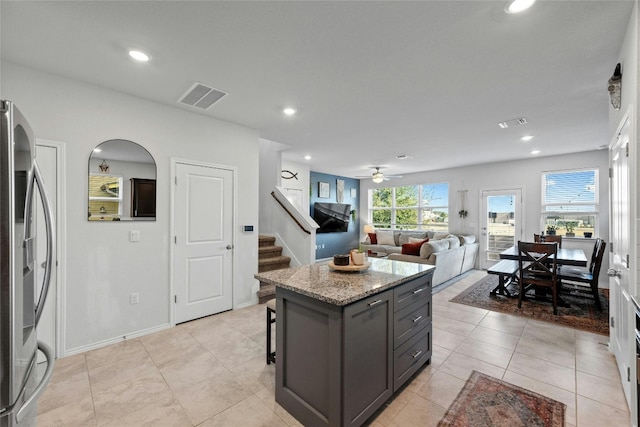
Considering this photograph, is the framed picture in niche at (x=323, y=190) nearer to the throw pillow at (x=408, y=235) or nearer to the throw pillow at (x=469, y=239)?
the throw pillow at (x=408, y=235)

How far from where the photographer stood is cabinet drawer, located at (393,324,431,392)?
2.02 metres

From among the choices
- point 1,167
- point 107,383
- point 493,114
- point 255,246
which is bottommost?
point 107,383

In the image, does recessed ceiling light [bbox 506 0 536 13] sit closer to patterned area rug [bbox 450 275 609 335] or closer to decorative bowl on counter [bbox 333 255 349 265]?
decorative bowl on counter [bbox 333 255 349 265]

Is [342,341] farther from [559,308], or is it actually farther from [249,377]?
[559,308]

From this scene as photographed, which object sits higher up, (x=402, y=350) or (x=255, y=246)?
(x=255, y=246)

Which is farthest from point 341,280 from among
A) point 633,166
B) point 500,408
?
point 633,166

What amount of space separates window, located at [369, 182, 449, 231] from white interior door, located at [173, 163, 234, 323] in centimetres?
606

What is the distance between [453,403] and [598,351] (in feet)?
6.40

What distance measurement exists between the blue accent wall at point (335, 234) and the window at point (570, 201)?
5.03 m

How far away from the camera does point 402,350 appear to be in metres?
2.07

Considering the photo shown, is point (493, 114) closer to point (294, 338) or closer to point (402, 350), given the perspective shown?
point (402, 350)

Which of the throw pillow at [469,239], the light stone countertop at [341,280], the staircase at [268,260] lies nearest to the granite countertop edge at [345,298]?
the light stone countertop at [341,280]

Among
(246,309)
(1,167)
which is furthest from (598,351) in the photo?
(1,167)

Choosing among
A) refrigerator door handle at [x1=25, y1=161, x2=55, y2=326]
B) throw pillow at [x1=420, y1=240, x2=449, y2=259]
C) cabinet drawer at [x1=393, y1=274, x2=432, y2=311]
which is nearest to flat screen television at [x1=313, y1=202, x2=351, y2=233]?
throw pillow at [x1=420, y1=240, x2=449, y2=259]
